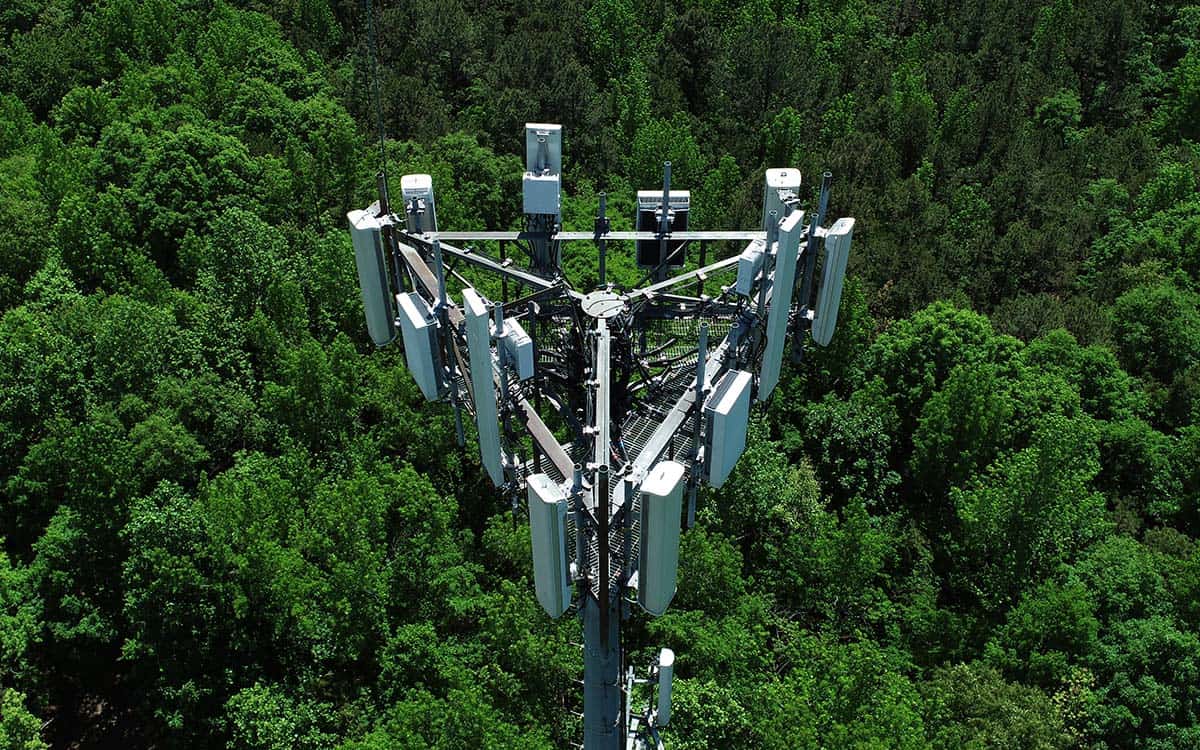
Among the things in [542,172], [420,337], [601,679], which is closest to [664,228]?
[542,172]

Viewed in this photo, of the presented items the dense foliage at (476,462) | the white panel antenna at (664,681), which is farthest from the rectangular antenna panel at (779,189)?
the dense foliage at (476,462)

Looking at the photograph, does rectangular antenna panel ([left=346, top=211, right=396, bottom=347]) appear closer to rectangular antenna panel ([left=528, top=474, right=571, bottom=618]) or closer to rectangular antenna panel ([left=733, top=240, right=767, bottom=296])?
rectangular antenna panel ([left=528, top=474, right=571, bottom=618])

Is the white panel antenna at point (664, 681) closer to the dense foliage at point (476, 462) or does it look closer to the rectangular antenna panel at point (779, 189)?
the rectangular antenna panel at point (779, 189)

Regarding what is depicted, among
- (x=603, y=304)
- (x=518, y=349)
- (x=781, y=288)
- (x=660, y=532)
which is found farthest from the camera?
(x=781, y=288)

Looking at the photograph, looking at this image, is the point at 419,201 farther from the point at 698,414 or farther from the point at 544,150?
the point at 698,414

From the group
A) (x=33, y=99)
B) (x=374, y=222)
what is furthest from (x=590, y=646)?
(x=33, y=99)

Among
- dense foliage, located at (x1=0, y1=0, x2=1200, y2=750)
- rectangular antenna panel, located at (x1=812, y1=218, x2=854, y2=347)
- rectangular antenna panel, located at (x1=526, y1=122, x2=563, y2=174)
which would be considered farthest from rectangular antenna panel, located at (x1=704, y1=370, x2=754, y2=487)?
dense foliage, located at (x1=0, y1=0, x2=1200, y2=750)

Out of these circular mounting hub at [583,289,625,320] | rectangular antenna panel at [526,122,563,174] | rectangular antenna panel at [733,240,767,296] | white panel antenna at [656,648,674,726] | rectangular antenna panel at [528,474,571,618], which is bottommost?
white panel antenna at [656,648,674,726]
